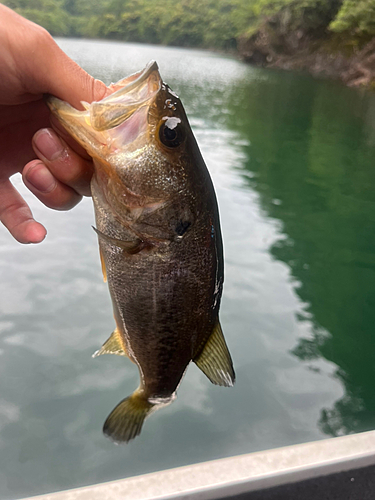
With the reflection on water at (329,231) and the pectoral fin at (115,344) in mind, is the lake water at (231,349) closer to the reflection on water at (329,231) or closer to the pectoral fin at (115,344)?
the reflection on water at (329,231)

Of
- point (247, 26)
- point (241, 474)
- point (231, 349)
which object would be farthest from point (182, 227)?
point (247, 26)

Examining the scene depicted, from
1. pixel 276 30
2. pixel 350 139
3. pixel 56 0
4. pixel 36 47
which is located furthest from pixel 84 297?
pixel 56 0

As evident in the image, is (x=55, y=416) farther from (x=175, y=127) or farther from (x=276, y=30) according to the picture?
(x=276, y=30)

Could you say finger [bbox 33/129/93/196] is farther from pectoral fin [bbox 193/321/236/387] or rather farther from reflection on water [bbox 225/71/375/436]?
reflection on water [bbox 225/71/375/436]

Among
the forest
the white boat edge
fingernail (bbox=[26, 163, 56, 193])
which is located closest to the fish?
fingernail (bbox=[26, 163, 56, 193])

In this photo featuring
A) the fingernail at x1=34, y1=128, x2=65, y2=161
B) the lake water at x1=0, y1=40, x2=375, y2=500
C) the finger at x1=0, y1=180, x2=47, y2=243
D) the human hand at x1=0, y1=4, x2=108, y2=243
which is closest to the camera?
the human hand at x1=0, y1=4, x2=108, y2=243
